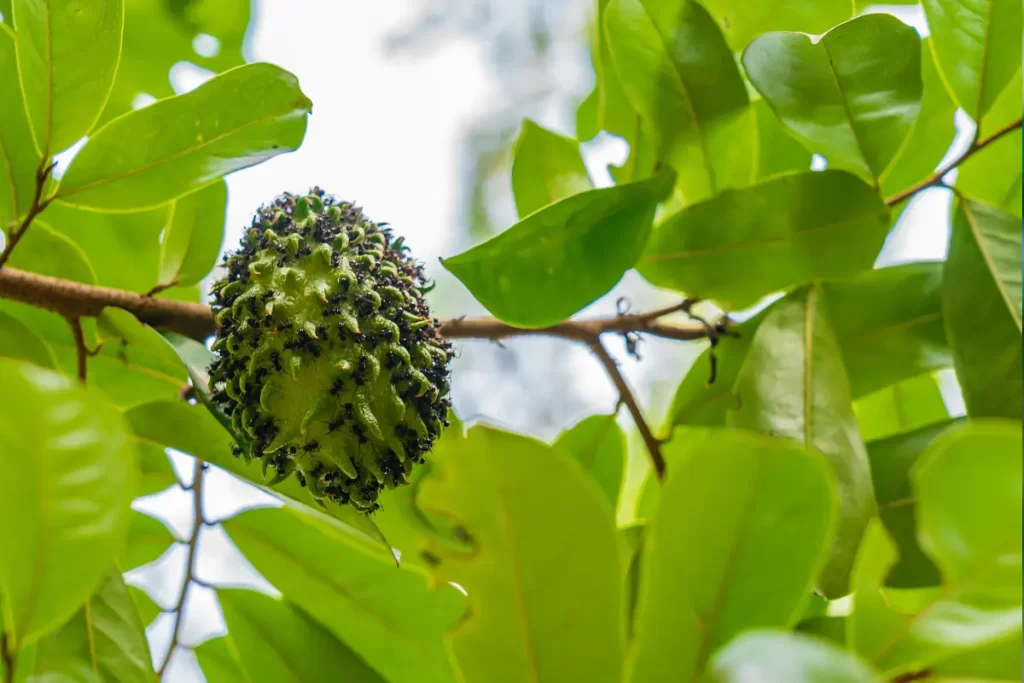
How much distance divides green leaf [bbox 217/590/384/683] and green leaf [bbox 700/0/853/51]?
0.79m

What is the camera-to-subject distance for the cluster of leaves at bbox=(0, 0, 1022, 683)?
0.50m


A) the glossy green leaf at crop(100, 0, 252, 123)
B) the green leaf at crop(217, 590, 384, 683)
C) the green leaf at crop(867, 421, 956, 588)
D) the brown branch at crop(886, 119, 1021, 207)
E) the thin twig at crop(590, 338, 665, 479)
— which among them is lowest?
the green leaf at crop(217, 590, 384, 683)

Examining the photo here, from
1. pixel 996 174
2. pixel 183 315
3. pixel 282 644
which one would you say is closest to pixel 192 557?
pixel 282 644

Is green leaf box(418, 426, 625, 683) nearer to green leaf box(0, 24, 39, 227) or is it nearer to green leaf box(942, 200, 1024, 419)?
green leaf box(942, 200, 1024, 419)

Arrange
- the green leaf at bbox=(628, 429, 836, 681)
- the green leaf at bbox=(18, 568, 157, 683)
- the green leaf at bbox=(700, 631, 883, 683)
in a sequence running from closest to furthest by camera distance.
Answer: the green leaf at bbox=(700, 631, 883, 683), the green leaf at bbox=(628, 429, 836, 681), the green leaf at bbox=(18, 568, 157, 683)

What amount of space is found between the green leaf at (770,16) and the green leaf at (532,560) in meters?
0.64

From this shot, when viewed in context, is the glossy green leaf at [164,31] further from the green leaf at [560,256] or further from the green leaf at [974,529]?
the green leaf at [974,529]

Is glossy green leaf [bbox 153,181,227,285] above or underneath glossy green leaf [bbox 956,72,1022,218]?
above

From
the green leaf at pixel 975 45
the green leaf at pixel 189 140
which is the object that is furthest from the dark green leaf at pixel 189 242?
the green leaf at pixel 975 45

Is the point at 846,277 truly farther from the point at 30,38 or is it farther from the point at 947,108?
the point at 30,38

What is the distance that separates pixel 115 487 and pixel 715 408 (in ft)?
2.23

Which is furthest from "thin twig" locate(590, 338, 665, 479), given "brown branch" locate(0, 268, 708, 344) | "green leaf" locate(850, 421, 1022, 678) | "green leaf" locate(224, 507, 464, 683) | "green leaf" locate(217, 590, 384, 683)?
"green leaf" locate(850, 421, 1022, 678)

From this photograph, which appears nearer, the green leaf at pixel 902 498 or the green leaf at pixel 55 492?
the green leaf at pixel 55 492

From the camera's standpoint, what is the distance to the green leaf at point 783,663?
383 millimetres
